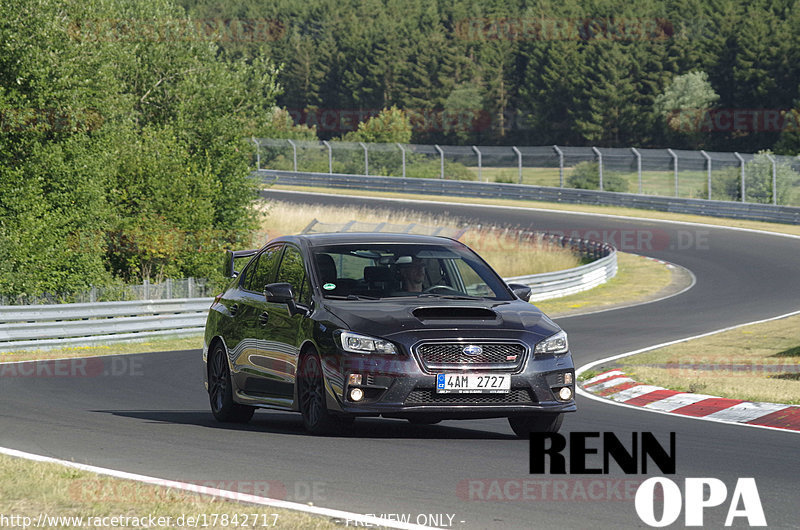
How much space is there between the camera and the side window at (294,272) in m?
10.2

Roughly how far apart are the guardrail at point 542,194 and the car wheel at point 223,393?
108 feet

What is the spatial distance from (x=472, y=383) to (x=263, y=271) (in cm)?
281

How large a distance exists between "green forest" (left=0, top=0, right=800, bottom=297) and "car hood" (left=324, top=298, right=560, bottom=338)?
19757 mm

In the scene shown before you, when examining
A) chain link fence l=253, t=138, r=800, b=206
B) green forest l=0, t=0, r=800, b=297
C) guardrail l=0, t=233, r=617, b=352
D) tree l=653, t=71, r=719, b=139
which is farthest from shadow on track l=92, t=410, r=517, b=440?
tree l=653, t=71, r=719, b=139

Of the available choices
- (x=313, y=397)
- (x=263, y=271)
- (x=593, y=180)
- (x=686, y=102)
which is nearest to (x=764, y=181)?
(x=593, y=180)

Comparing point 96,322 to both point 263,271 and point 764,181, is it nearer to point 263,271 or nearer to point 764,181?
point 263,271

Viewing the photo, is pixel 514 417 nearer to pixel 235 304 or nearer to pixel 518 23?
pixel 235 304

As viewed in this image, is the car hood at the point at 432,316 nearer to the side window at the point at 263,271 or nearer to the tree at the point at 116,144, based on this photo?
the side window at the point at 263,271

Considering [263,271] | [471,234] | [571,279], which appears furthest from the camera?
[471,234]

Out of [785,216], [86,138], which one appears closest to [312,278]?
[86,138]

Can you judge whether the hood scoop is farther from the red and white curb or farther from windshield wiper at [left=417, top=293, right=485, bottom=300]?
the red and white curb

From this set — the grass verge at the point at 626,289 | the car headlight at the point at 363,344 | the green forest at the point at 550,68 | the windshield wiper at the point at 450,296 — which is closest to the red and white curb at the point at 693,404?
the windshield wiper at the point at 450,296

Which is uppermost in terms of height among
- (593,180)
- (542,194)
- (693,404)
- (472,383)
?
(472,383)

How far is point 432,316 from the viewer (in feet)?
30.7
